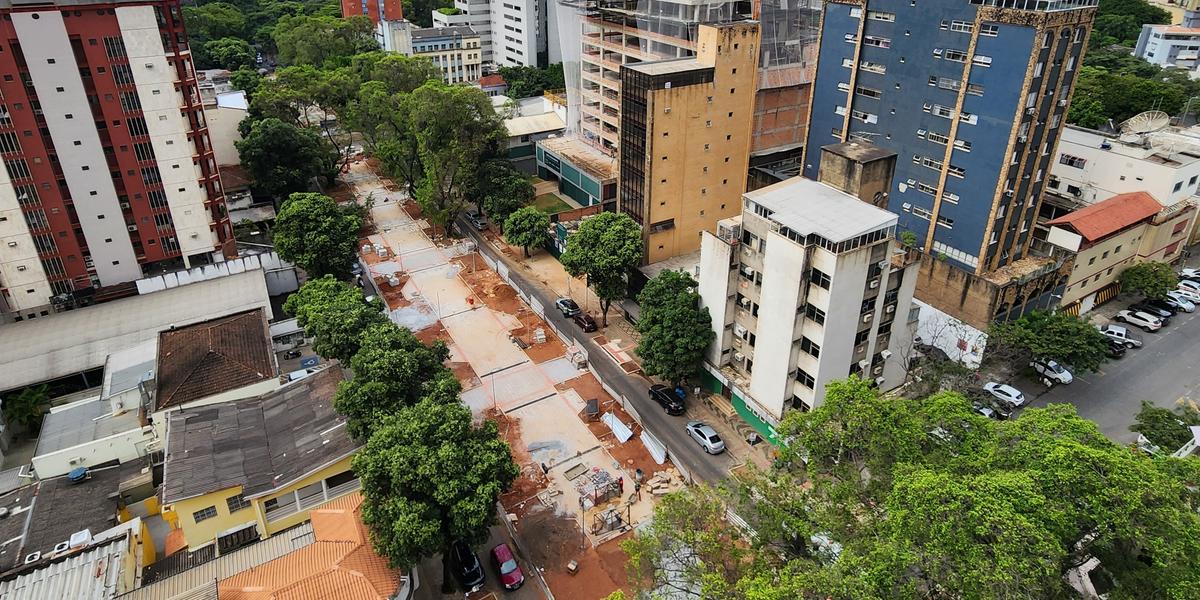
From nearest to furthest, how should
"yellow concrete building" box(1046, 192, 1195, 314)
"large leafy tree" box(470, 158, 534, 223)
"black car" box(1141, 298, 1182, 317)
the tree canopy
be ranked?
the tree canopy, "yellow concrete building" box(1046, 192, 1195, 314), "black car" box(1141, 298, 1182, 317), "large leafy tree" box(470, 158, 534, 223)

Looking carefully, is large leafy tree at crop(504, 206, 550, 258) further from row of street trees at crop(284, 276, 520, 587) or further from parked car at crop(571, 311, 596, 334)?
row of street trees at crop(284, 276, 520, 587)

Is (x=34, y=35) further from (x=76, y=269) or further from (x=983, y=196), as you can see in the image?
(x=983, y=196)

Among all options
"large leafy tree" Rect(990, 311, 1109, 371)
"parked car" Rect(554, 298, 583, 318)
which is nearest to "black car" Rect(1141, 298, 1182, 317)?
"large leafy tree" Rect(990, 311, 1109, 371)

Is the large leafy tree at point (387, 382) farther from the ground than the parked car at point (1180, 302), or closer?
farther from the ground

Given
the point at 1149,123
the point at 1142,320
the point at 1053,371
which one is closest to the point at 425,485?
the point at 1053,371

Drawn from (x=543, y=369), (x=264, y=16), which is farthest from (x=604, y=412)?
(x=264, y=16)

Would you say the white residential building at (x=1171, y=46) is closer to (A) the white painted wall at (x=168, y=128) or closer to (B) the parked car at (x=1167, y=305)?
(B) the parked car at (x=1167, y=305)

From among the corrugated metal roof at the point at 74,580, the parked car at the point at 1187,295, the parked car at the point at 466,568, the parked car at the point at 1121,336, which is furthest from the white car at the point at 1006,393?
the corrugated metal roof at the point at 74,580
